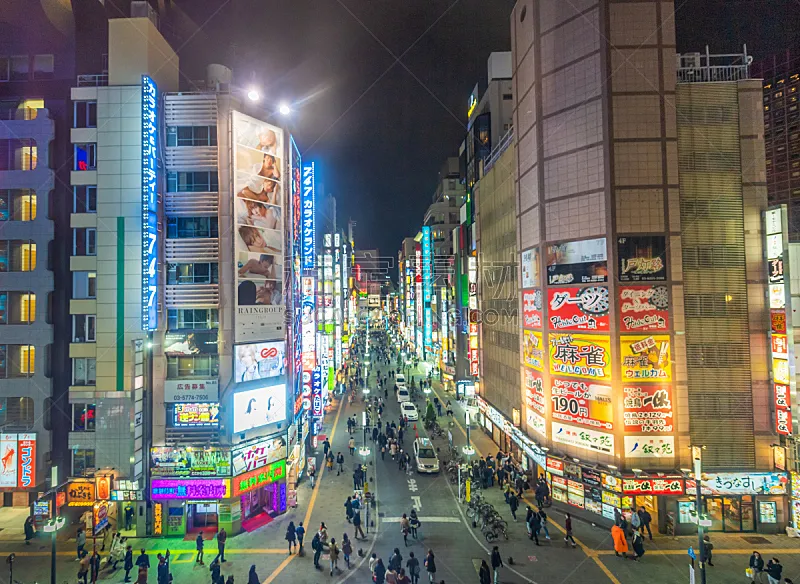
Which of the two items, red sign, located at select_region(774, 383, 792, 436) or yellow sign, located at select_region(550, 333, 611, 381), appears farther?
yellow sign, located at select_region(550, 333, 611, 381)

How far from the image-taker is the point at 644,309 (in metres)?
22.7

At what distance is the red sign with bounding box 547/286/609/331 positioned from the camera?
2322 cm

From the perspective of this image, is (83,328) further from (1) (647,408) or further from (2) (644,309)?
(1) (647,408)

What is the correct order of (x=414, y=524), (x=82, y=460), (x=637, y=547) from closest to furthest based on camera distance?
(x=637, y=547) → (x=414, y=524) → (x=82, y=460)

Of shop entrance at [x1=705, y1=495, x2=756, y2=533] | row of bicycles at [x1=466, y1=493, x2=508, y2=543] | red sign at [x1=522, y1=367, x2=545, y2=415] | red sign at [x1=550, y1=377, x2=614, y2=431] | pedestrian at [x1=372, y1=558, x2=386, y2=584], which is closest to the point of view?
pedestrian at [x1=372, y1=558, x2=386, y2=584]

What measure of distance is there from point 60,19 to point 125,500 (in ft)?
87.6

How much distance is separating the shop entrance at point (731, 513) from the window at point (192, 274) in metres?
27.8

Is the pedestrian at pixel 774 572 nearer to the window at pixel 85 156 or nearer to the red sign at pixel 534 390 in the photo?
the red sign at pixel 534 390

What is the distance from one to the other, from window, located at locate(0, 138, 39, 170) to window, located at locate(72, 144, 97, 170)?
3.25 m

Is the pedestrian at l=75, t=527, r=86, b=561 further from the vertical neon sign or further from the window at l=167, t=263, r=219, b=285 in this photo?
the window at l=167, t=263, r=219, b=285

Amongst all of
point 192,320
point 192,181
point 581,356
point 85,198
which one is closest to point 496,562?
point 581,356

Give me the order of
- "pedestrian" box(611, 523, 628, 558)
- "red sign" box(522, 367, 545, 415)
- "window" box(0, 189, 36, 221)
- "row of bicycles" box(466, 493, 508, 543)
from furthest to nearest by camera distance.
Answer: "red sign" box(522, 367, 545, 415)
"window" box(0, 189, 36, 221)
"row of bicycles" box(466, 493, 508, 543)
"pedestrian" box(611, 523, 628, 558)

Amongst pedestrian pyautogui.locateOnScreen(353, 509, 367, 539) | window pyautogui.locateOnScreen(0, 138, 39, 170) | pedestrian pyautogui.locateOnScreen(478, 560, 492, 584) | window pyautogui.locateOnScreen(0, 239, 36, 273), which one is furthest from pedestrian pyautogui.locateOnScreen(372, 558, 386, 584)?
window pyautogui.locateOnScreen(0, 138, 39, 170)

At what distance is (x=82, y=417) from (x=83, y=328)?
473 cm
